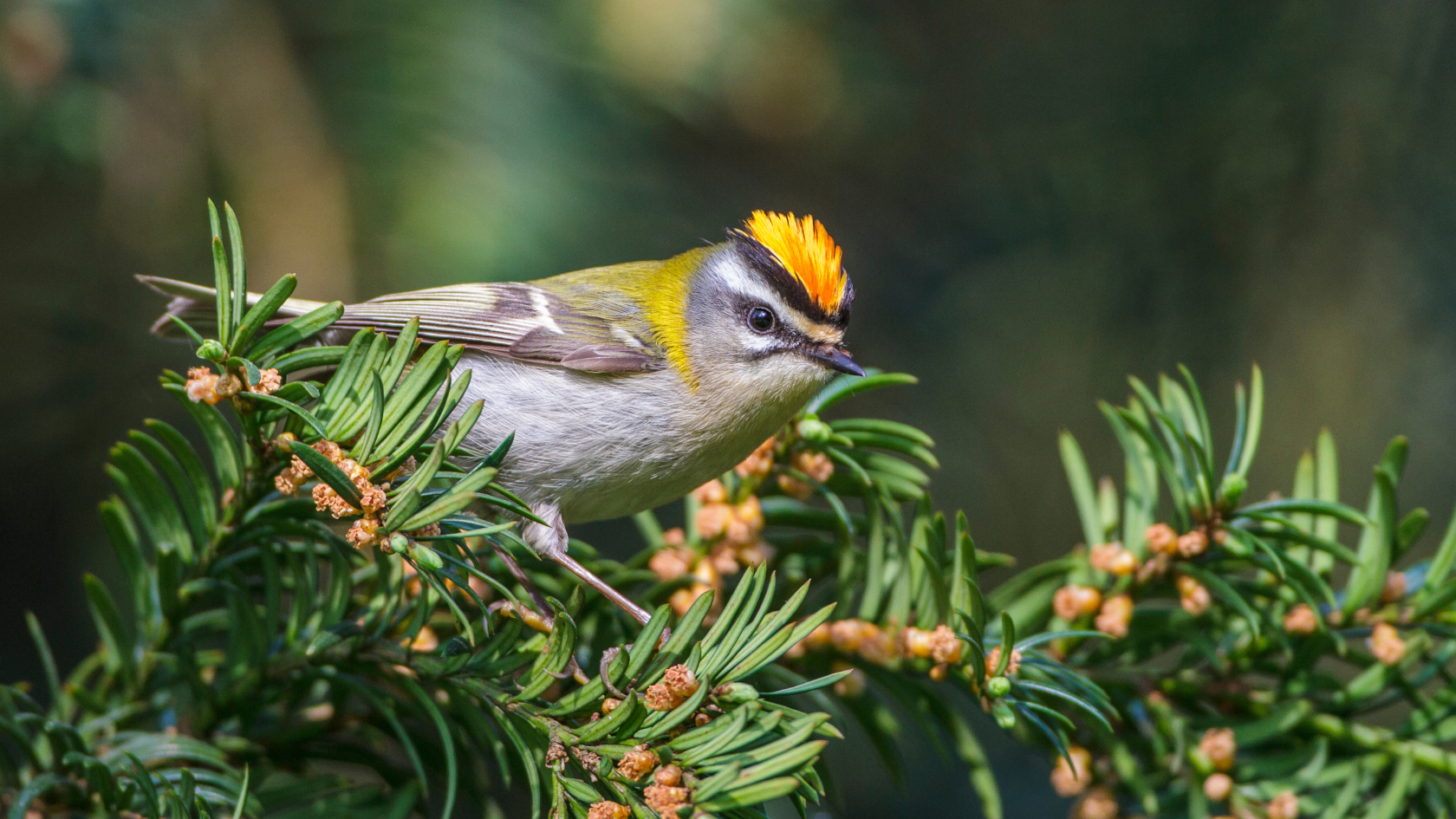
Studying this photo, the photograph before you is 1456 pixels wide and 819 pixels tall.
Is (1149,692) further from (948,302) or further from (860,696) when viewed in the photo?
(948,302)

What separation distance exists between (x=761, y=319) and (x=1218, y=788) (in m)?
0.99

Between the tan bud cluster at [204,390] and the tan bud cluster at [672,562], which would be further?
the tan bud cluster at [672,562]

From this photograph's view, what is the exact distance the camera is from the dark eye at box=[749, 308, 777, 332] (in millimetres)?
1785

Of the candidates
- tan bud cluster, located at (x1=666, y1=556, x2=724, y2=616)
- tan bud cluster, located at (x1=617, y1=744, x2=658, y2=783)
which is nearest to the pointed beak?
tan bud cluster, located at (x1=666, y1=556, x2=724, y2=616)

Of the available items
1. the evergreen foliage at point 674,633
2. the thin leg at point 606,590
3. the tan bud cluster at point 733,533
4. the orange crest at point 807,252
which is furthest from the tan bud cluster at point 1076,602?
the orange crest at point 807,252

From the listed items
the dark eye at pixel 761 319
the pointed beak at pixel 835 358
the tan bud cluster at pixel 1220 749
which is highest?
the dark eye at pixel 761 319

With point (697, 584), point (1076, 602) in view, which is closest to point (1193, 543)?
point (1076, 602)

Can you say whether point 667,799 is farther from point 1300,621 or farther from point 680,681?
point 1300,621

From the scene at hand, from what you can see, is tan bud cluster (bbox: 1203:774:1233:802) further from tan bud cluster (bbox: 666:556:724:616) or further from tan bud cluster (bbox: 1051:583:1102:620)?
tan bud cluster (bbox: 666:556:724:616)

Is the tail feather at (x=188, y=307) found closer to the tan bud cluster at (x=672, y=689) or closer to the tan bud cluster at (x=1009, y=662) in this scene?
the tan bud cluster at (x=672, y=689)

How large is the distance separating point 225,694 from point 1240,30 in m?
2.06

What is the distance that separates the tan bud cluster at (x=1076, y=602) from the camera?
127 centimetres

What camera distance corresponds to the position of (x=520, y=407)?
62.7 inches

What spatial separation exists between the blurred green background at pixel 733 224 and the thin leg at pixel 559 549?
2.19 ft
